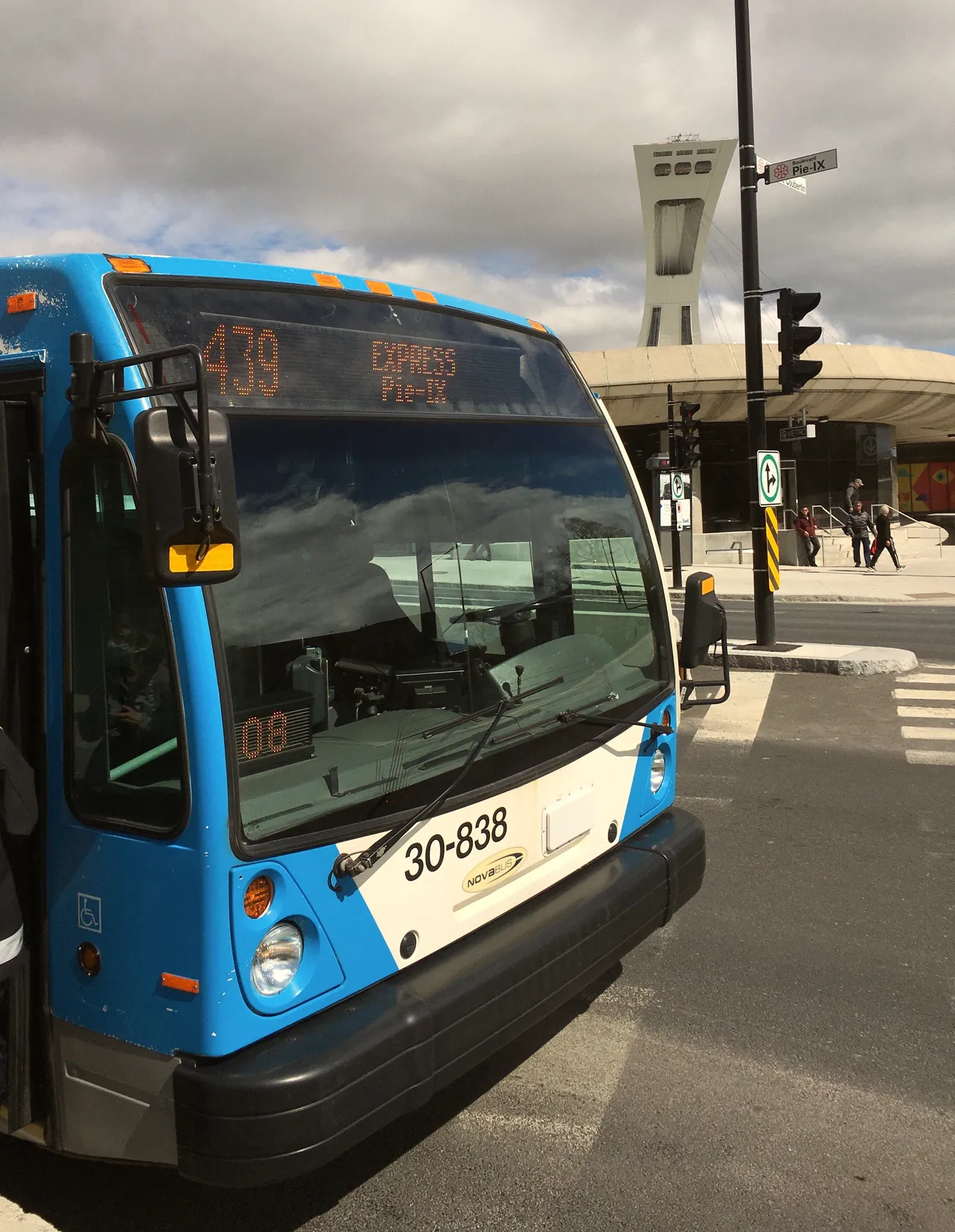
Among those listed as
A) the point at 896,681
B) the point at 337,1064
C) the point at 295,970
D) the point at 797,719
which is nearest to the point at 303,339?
the point at 295,970

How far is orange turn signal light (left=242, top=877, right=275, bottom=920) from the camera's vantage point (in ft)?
8.25

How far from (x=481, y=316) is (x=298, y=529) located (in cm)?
125

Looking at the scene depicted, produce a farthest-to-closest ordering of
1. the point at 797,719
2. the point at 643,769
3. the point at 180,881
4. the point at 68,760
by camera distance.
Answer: the point at 797,719 < the point at 643,769 < the point at 68,760 < the point at 180,881

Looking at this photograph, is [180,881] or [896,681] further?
[896,681]

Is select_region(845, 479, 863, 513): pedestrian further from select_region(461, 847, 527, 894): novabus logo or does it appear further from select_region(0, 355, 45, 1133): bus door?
select_region(0, 355, 45, 1133): bus door

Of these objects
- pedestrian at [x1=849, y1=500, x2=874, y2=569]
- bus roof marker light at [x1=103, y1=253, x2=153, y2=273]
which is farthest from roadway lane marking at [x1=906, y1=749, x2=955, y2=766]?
pedestrian at [x1=849, y1=500, x2=874, y2=569]

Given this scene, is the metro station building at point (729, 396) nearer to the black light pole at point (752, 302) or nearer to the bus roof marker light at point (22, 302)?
the black light pole at point (752, 302)

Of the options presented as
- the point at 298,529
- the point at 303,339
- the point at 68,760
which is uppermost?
the point at 303,339

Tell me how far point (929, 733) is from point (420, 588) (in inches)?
266

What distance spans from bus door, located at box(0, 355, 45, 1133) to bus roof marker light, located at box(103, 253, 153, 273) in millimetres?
319

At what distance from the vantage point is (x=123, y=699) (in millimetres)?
2609

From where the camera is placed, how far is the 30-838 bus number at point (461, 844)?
9.59 ft

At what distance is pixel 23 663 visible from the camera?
271 cm

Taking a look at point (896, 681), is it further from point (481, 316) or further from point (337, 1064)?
point (337, 1064)
